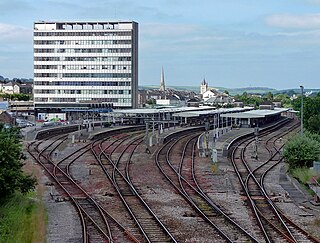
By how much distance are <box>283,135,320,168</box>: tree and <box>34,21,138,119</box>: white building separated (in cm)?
8229

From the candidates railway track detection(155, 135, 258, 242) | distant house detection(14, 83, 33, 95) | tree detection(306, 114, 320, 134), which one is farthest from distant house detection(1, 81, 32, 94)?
railway track detection(155, 135, 258, 242)

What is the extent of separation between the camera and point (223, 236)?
1836cm

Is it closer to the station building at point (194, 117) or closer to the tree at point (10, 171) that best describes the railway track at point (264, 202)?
the tree at point (10, 171)

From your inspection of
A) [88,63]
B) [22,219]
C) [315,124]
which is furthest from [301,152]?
[88,63]

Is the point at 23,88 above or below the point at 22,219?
above

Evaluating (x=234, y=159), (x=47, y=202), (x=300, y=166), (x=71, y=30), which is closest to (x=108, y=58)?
(x=71, y=30)

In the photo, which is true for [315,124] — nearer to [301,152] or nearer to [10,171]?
[301,152]

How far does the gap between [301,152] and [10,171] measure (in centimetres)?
1843

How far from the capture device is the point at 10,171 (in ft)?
72.2

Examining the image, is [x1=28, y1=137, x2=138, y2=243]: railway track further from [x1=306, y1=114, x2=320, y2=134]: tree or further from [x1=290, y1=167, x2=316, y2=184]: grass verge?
[x1=306, y1=114, x2=320, y2=134]: tree

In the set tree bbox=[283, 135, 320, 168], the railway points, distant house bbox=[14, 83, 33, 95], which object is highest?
distant house bbox=[14, 83, 33, 95]

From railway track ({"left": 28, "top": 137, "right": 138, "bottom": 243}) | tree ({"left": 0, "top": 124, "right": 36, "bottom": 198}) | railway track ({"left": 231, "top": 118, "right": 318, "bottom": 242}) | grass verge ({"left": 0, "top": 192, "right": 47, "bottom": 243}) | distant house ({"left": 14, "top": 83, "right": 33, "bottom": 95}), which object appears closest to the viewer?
grass verge ({"left": 0, "top": 192, "right": 47, "bottom": 243})

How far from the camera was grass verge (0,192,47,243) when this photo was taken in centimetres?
1819

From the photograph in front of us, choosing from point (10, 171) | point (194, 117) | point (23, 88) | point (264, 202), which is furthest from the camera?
point (23, 88)
